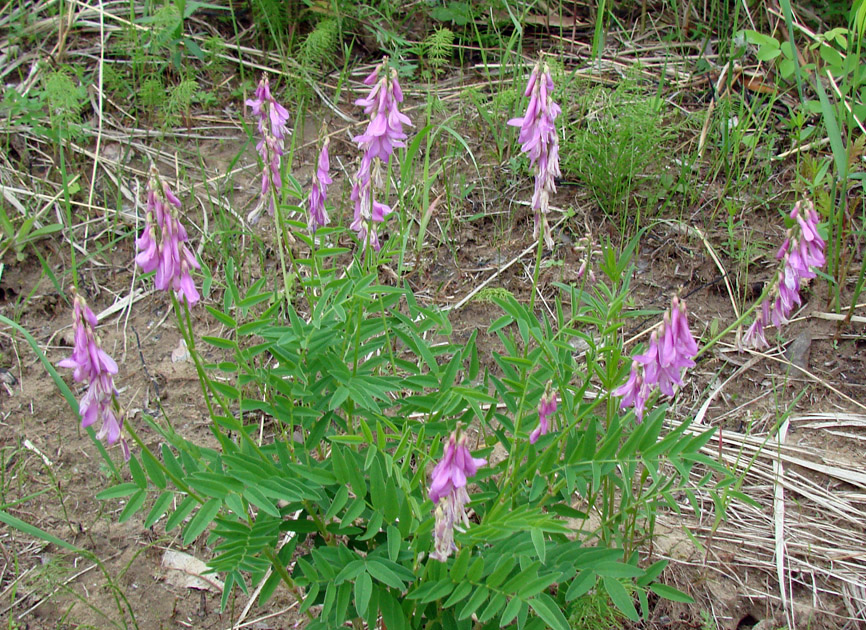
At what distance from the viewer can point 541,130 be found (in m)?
2.41

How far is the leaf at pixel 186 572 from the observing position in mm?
2994

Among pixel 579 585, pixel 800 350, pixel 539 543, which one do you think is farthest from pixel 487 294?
pixel 539 543

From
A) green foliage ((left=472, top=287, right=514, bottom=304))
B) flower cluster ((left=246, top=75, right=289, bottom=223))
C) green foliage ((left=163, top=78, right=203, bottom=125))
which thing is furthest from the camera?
green foliage ((left=163, top=78, right=203, bottom=125))

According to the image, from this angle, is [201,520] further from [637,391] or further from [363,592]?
[637,391]

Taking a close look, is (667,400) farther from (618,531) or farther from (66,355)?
(66,355)

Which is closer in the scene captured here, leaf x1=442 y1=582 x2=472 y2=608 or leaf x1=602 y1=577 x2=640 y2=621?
leaf x1=442 y1=582 x2=472 y2=608

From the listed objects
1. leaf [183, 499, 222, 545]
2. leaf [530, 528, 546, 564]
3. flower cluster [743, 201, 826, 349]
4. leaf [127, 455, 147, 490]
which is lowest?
leaf [127, 455, 147, 490]

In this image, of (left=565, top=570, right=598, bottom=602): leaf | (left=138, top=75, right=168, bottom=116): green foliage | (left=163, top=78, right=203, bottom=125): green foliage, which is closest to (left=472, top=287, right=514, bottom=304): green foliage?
(left=565, top=570, right=598, bottom=602): leaf

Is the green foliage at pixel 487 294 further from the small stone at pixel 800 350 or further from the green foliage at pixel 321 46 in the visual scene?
the green foliage at pixel 321 46

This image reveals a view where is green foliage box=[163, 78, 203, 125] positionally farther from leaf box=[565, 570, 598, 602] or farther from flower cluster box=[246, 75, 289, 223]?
leaf box=[565, 570, 598, 602]

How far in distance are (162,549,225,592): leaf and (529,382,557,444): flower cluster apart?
1397mm

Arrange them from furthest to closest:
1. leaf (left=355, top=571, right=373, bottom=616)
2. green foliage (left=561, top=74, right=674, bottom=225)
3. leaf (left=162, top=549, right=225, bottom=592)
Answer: green foliage (left=561, top=74, right=674, bottom=225)
leaf (left=162, top=549, right=225, bottom=592)
leaf (left=355, top=571, right=373, bottom=616)

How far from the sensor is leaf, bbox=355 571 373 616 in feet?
6.78

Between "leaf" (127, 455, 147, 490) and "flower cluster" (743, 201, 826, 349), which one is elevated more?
"flower cluster" (743, 201, 826, 349)
